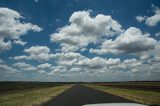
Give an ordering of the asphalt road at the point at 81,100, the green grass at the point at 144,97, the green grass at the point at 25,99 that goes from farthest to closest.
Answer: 1. the green grass at the point at 144,97
2. the green grass at the point at 25,99
3. the asphalt road at the point at 81,100

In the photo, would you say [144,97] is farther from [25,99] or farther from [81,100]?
[25,99]

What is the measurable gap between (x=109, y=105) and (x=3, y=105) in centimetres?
2116

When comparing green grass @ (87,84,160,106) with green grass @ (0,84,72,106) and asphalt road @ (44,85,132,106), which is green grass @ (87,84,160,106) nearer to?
asphalt road @ (44,85,132,106)

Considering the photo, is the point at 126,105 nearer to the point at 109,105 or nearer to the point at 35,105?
the point at 109,105

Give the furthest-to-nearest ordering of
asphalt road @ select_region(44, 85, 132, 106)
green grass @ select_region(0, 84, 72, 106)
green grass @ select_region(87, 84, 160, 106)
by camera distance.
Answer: green grass @ select_region(87, 84, 160, 106) → green grass @ select_region(0, 84, 72, 106) → asphalt road @ select_region(44, 85, 132, 106)

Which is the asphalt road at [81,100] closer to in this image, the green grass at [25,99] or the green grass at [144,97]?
the green grass at [25,99]

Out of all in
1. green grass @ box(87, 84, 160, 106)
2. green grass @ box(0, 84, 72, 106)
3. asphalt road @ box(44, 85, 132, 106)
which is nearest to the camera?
asphalt road @ box(44, 85, 132, 106)

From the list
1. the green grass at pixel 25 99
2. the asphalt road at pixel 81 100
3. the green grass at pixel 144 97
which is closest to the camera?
the asphalt road at pixel 81 100

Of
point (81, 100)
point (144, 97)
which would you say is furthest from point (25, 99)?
point (144, 97)

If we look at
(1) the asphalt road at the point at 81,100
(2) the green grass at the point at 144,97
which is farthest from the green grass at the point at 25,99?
(2) the green grass at the point at 144,97

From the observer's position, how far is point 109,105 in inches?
216

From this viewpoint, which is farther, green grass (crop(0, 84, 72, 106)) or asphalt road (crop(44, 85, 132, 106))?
green grass (crop(0, 84, 72, 106))

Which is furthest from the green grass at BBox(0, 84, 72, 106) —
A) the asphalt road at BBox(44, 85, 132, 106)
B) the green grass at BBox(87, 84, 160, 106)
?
the green grass at BBox(87, 84, 160, 106)

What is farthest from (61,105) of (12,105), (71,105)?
(12,105)
